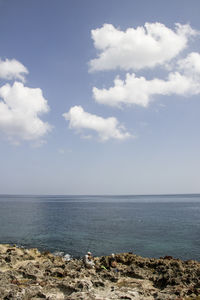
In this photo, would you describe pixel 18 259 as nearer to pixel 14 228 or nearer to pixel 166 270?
pixel 166 270

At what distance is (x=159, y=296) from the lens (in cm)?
1375

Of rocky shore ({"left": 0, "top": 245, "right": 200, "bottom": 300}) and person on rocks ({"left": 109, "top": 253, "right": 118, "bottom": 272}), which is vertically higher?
rocky shore ({"left": 0, "top": 245, "right": 200, "bottom": 300})

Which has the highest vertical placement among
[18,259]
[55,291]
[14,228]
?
[55,291]

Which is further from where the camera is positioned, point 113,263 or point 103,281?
point 113,263

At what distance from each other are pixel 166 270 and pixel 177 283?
2.82 m

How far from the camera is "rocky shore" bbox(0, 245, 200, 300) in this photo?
545 inches

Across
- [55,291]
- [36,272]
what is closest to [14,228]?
[36,272]

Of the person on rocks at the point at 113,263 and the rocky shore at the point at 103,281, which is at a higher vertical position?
the rocky shore at the point at 103,281

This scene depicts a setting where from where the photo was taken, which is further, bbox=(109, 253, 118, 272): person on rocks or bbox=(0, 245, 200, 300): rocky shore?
bbox=(109, 253, 118, 272): person on rocks

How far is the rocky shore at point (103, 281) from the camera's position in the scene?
45.4 ft

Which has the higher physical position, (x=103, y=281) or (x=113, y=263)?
(x=103, y=281)

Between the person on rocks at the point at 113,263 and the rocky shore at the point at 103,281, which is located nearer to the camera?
the rocky shore at the point at 103,281

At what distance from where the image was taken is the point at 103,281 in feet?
54.9

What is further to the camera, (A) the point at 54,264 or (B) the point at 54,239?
(B) the point at 54,239
